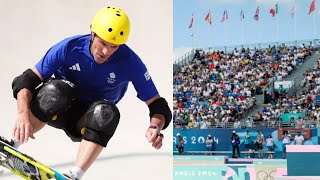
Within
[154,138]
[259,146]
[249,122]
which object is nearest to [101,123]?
[154,138]

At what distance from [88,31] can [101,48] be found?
197 centimetres

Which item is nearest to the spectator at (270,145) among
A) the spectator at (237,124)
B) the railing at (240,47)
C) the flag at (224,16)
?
the spectator at (237,124)

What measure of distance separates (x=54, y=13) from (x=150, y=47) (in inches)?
33.4

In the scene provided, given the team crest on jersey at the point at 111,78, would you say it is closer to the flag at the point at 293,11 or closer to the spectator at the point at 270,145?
the spectator at the point at 270,145

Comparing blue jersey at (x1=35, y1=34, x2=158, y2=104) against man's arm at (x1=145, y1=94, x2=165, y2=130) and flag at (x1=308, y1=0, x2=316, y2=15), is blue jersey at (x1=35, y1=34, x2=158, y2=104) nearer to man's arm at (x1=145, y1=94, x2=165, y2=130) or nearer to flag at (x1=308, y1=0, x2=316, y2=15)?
man's arm at (x1=145, y1=94, x2=165, y2=130)

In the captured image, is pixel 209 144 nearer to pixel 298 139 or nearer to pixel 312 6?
pixel 298 139

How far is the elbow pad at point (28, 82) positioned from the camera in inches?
84.4

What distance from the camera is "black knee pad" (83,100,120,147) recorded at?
204 centimetres

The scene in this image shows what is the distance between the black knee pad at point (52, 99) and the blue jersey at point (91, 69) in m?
0.16

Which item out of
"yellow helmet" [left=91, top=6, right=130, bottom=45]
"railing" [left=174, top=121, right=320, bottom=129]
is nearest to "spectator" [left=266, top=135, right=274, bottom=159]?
"railing" [left=174, top=121, right=320, bottom=129]

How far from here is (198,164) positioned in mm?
6980

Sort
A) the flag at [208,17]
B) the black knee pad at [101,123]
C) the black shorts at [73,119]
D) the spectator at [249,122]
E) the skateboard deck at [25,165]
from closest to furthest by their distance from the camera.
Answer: the skateboard deck at [25,165], the black knee pad at [101,123], the black shorts at [73,119], the spectator at [249,122], the flag at [208,17]

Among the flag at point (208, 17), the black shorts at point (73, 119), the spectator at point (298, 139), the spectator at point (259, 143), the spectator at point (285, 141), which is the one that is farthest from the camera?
the flag at point (208, 17)

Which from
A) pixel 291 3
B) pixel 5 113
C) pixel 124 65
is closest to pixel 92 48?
pixel 124 65
